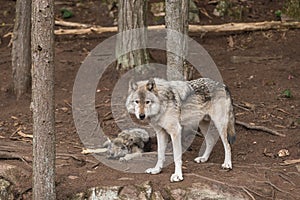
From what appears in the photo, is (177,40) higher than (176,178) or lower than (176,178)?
higher

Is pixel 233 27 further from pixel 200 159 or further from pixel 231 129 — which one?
pixel 200 159

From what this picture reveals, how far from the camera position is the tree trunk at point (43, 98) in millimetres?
6512

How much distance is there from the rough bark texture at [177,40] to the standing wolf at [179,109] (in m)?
1.09

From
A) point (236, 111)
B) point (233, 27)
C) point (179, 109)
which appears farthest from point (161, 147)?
point (233, 27)

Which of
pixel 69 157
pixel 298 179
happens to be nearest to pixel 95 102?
pixel 69 157

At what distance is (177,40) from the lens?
9.26 metres

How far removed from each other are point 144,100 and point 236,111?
3048 millimetres

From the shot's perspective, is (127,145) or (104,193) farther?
(127,145)

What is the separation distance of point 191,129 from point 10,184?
107 inches

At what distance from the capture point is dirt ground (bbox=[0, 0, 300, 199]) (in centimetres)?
760

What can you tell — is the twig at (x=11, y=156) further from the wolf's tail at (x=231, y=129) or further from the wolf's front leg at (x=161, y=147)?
the wolf's tail at (x=231, y=129)

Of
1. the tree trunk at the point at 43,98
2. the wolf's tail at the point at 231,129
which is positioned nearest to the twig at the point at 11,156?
the tree trunk at the point at 43,98

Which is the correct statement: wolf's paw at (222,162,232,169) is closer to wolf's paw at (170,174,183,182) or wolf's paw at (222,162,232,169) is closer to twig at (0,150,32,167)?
wolf's paw at (170,174,183,182)

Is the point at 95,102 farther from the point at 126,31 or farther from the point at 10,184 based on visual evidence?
the point at 10,184
